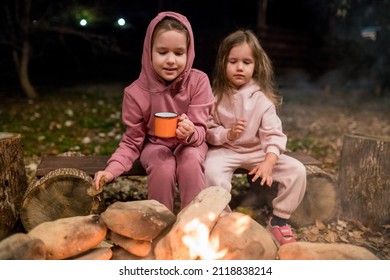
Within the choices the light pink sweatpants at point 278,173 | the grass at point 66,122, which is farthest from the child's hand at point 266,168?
the grass at point 66,122

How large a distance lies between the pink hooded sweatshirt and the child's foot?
2.23 feet

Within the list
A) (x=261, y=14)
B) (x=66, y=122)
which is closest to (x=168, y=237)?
(x=66, y=122)

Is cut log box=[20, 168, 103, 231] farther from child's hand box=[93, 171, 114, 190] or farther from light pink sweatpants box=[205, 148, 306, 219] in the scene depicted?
light pink sweatpants box=[205, 148, 306, 219]

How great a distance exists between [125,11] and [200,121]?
1.72 meters

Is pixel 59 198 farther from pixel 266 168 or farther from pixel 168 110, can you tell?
pixel 266 168

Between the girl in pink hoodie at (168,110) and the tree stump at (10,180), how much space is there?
0.58 metres

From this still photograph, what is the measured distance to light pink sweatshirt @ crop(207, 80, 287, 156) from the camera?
99.2 inches

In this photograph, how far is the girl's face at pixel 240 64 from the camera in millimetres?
2492

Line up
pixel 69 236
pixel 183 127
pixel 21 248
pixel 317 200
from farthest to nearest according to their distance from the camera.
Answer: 1. pixel 317 200
2. pixel 183 127
3. pixel 69 236
4. pixel 21 248

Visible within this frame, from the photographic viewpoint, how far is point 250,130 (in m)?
2.55

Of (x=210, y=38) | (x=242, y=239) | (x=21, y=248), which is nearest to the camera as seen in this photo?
(x=21, y=248)

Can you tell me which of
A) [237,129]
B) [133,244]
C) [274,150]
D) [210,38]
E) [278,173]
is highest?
[210,38]

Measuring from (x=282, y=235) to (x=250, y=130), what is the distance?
653mm
